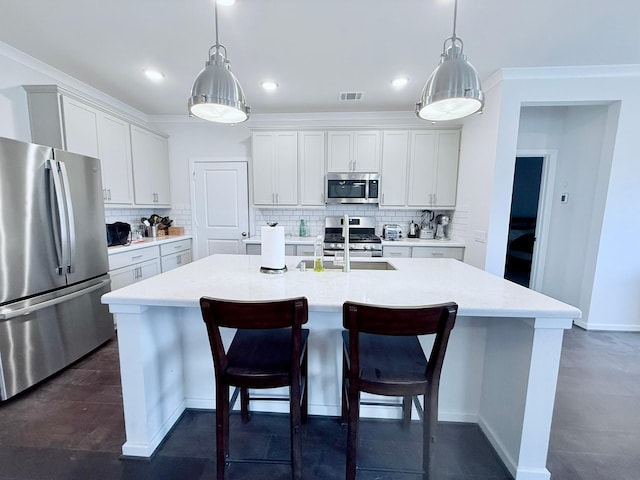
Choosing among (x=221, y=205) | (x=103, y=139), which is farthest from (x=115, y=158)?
(x=221, y=205)

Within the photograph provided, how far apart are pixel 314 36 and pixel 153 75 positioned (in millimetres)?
1832

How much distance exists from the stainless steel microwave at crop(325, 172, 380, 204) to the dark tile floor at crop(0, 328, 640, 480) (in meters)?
2.71

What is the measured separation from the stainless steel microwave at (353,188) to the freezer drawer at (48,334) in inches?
110

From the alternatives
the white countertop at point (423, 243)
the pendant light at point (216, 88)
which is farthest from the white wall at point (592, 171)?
the pendant light at point (216, 88)

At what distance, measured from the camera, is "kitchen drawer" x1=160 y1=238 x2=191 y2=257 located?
3637 millimetres

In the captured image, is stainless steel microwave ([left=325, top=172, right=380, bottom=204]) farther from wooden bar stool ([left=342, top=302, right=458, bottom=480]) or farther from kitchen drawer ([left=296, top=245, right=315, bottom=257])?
wooden bar stool ([left=342, top=302, right=458, bottom=480])

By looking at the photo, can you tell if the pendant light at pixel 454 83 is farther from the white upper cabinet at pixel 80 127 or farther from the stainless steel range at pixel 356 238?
the white upper cabinet at pixel 80 127

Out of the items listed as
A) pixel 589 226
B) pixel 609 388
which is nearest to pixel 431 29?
pixel 589 226

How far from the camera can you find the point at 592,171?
311 cm

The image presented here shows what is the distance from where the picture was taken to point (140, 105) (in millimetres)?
3762

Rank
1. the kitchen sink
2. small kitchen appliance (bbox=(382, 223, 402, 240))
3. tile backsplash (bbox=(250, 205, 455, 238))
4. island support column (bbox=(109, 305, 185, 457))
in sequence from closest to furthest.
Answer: island support column (bbox=(109, 305, 185, 457)) → the kitchen sink → small kitchen appliance (bbox=(382, 223, 402, 240)) → tile backsplash (bbox=(250, 205, 455, 238))

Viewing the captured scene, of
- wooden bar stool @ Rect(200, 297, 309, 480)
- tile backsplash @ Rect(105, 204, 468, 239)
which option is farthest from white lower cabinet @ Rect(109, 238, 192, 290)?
wooden bar stool @ Rect(200, 297, 309, 480)

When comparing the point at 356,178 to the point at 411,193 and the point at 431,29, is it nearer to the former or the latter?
the point at 411,193

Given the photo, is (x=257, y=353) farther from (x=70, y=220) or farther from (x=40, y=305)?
(x=70, y=220)
